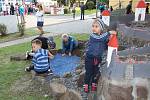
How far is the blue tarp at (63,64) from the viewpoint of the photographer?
10.1m

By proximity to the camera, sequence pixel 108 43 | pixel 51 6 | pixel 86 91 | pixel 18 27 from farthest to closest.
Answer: pixel 51 6 → pixel 18 27 → pixel 86 91 → pixel 108 43

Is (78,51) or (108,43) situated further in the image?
(78,51)

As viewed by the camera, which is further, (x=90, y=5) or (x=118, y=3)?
(x=90, y=5)

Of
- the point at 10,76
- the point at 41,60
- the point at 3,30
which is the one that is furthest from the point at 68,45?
the point at 3,30

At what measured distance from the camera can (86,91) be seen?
7453mm

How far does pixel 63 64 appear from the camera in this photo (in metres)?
10.8

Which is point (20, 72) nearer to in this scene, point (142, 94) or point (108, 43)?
point (108, 43)

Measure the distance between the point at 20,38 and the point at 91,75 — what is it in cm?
1355

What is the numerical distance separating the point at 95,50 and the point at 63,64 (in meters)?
3.61

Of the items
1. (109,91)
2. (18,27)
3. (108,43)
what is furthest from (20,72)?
(18,27)

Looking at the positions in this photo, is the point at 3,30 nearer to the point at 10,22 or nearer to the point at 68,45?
the point at 10,22

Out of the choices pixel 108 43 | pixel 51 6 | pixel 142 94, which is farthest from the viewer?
→ pixel 51 6

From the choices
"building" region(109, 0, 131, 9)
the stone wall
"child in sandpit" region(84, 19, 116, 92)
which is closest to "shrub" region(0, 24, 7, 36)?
the stone wall

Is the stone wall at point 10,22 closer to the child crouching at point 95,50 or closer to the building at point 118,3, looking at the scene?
the child crouching at point 95,50
